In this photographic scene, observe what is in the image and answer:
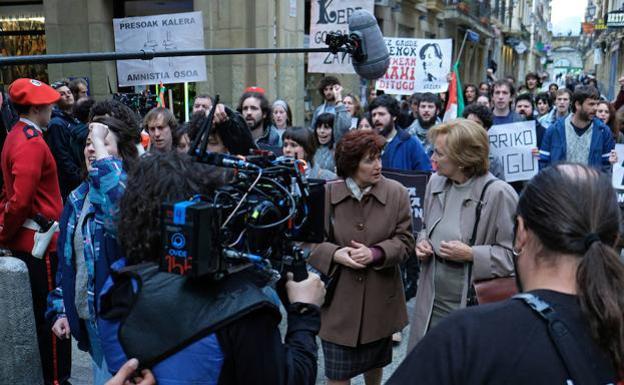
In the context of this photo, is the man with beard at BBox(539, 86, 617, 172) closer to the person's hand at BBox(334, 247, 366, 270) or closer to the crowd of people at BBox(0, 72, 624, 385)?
the crowd of people at BBox(0, 72, 624, 385)

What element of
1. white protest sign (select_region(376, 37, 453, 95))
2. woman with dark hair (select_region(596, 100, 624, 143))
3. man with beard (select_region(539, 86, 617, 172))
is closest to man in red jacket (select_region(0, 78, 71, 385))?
man with beard (select_region(539, 86, 617, 172))

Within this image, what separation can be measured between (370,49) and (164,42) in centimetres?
471

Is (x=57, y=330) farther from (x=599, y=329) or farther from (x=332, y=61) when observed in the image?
(x=332, y=61)

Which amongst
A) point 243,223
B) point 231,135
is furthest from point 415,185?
point 243,223

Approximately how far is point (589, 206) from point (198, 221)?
37.6 inches

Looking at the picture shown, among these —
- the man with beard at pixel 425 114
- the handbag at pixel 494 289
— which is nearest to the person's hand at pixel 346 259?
the handbag at pixel 494 289

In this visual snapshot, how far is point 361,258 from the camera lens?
3359 mm

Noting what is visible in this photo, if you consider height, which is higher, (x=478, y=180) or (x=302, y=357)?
(x=478, y=180)

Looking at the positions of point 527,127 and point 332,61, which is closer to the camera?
point 527,127

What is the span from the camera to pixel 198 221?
1.45 meters

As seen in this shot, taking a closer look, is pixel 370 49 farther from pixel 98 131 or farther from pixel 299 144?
pixel 299 144

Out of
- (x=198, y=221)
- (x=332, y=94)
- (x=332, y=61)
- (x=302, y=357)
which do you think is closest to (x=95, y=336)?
(x=302, y=357)

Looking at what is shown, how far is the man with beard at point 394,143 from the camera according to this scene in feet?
17.5

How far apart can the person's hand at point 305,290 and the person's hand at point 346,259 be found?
5.07 ft
